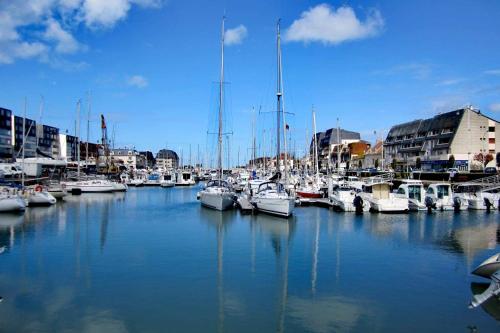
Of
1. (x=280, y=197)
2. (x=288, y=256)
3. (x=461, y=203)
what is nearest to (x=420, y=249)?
(x=288, y=256)

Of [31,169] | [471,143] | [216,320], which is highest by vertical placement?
[471,143]

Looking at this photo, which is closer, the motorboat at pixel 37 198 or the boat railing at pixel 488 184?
the motorboat at pixel 37 198

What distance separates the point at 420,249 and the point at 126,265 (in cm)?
1696

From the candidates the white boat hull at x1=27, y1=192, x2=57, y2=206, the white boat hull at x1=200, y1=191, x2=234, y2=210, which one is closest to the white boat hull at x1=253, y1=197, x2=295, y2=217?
the white boat hull at x1=200, y1=191, x2=234, y2=210

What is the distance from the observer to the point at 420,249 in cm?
2562

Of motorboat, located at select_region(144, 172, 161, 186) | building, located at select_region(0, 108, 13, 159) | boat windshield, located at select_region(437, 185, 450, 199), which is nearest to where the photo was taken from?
boat windshield, located at select_region(437, 185, 450, 199)

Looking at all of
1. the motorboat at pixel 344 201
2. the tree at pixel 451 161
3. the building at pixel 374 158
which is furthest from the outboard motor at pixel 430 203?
the building at pixel 374 158

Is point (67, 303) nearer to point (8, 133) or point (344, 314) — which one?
point (344, 314)

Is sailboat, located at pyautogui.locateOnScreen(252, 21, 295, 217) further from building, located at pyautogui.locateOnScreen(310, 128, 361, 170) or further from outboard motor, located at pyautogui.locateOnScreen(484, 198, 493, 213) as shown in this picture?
building, located at pyautogui.locateOnScreen(310, 128, 361, 170)

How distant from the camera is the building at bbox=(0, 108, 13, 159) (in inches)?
4504

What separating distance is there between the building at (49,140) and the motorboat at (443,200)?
13267 centimetres

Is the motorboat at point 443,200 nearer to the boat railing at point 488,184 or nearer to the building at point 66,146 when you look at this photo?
the boat railing at point 488,184

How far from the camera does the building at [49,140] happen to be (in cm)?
14818

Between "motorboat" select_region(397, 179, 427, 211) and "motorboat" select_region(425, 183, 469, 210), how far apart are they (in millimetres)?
1142
